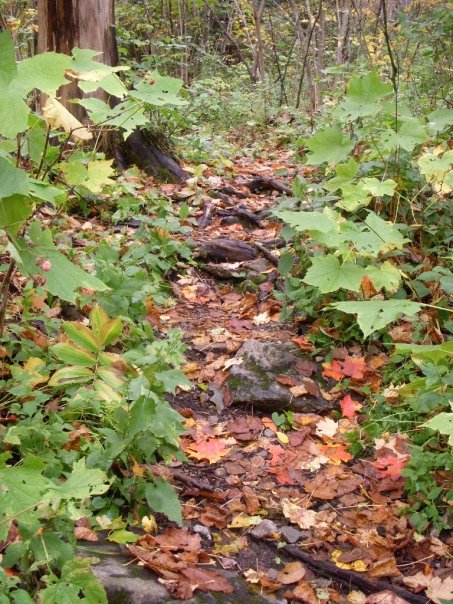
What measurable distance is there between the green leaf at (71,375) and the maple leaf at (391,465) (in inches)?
55.8

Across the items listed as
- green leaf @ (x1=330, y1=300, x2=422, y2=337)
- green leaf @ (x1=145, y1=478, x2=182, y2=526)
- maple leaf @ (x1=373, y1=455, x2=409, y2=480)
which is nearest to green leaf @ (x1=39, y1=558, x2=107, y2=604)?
green leaf @ (x1=145, y1=478, x2=182, y2=526)

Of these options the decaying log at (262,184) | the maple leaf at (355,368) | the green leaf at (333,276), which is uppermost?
the green leaf at (333,276)

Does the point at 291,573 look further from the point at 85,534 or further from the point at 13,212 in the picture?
the point at 13,212

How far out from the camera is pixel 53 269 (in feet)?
6.25

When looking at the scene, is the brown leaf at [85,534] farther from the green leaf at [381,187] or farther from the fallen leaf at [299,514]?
the green leaf at [381,187]

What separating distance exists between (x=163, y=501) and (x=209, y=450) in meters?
0.67

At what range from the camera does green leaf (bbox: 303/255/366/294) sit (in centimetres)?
295

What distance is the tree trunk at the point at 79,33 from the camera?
17.8ft

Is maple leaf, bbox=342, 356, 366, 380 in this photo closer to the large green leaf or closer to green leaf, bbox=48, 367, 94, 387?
green leaf, bbox=48, 367, 94, 387

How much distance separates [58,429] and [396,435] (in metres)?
1.61

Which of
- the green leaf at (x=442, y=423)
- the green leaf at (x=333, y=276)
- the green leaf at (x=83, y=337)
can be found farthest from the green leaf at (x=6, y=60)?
the green leaf at (x=333, y=276)

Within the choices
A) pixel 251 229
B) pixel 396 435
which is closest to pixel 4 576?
pixel 396 435

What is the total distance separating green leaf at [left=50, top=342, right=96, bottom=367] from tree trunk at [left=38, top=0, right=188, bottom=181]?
3611mm

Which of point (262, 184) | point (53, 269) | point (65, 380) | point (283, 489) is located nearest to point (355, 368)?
point (283, 489)
